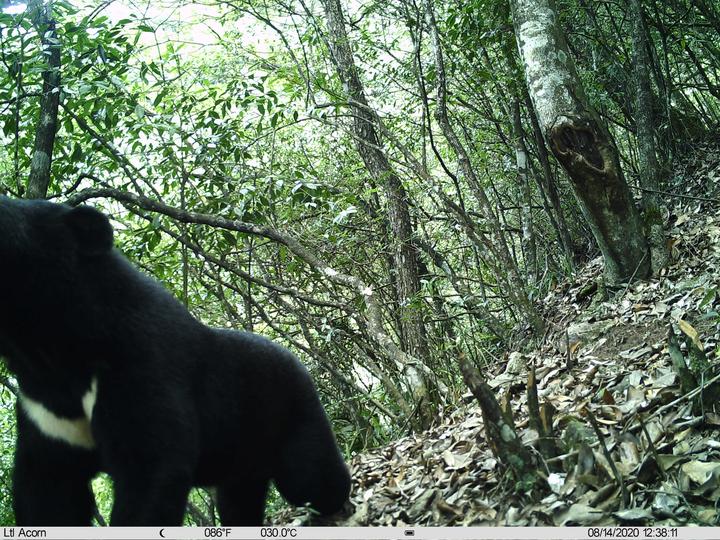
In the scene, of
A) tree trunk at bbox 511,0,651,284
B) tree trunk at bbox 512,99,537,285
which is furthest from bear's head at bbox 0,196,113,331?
tree trunk at bbox 512,99,537,285

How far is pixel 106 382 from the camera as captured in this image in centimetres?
251

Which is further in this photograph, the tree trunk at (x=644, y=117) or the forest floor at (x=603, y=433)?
the tree trunk at (x=644, y=117)

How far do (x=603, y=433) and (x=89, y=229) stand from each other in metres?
2.19

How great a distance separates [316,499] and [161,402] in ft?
3.13

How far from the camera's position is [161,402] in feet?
8.21

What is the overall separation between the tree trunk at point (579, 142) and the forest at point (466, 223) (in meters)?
0.01

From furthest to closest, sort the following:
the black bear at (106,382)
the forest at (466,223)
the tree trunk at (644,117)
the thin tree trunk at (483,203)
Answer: the tree trunk at (644,117) → the thin tree trunk at (483,203) → the forest at (466,223) → the black bear at (106,382)

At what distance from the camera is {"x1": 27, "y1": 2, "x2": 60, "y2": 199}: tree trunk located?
386cm

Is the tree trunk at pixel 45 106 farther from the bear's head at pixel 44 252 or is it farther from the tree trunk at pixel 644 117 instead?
the tree trunk at pixel 644 117

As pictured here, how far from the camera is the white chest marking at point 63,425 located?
2.62 m

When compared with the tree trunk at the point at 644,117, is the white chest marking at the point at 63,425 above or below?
below

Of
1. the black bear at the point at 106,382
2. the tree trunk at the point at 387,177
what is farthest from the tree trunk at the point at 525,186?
the black bear at the point at 106,382

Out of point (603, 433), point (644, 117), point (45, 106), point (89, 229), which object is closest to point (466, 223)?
point (644, 117)

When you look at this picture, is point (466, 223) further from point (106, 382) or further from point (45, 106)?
point (106, 382)
